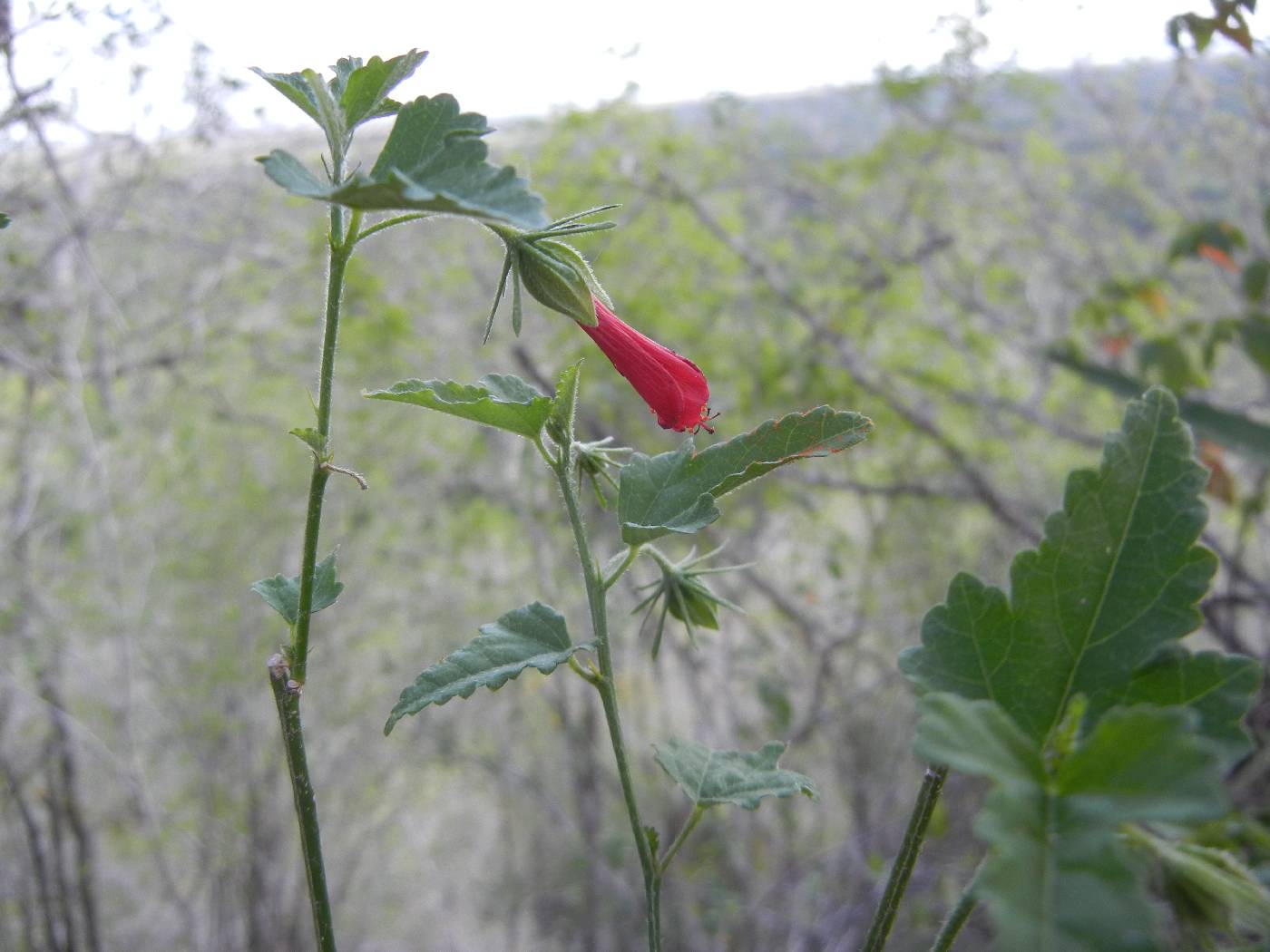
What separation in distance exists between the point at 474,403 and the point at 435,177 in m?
0.11

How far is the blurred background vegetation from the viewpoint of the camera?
2230 millimetres

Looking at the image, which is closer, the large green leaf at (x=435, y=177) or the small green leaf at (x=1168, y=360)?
the large green leaf at (x=435, y=177)

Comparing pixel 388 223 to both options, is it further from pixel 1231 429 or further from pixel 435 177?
pixel 1231 429

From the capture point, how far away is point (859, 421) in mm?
468

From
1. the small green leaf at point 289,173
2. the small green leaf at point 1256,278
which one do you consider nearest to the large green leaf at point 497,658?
the small green leaf at point 289,173

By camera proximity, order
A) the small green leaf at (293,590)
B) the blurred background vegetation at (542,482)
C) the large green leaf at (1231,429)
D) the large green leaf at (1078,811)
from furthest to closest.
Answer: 1. the blurred background vegetation at (542,482)
2. the large green leaf at (1231,429)
3. the small green leaf at (293,590)
4. the large green leaf at (1078,811)

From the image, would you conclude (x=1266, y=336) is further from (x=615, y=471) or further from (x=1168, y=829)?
(x=1168, y=829)

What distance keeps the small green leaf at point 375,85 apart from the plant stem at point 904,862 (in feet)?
1.26

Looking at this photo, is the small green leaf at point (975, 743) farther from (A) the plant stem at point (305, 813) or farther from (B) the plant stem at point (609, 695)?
(A) the plant stem at point (305, 813)

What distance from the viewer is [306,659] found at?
0.42m

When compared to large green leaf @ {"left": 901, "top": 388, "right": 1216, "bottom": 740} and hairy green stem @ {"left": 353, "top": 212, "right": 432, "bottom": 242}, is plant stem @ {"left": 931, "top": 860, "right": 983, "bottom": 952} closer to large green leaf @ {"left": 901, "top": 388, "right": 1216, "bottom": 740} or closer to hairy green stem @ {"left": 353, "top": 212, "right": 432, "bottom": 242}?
large green leaf @ {"left": 901, "top": 388, "right": 1216, "bottom": 740}

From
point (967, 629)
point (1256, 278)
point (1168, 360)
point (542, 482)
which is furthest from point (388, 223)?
point (542, 482)

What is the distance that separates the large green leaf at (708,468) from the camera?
450mm

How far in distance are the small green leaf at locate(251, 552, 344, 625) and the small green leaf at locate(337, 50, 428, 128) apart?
21cm
